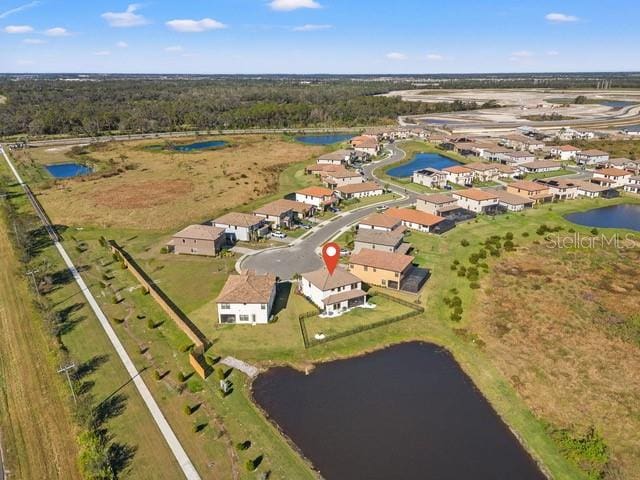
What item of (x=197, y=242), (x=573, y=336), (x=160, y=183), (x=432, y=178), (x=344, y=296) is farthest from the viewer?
(x=160, y=183)

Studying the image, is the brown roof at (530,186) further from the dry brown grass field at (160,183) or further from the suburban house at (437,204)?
the dry brown grass field at (160,183)

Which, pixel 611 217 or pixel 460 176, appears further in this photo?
pixel 460 176

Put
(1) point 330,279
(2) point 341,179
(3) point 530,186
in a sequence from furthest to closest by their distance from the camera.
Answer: (2) point 341,179, (3) point 530,186, (1) point 330,279

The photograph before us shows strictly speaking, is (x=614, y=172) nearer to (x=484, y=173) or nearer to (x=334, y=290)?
(x=484, y=173)

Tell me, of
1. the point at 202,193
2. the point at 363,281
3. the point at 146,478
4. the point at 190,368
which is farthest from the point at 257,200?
the point at 146,478

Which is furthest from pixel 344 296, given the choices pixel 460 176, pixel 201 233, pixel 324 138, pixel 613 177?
pixel 324 138

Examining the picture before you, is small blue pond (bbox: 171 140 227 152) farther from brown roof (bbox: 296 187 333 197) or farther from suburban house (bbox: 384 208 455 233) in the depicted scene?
suburban house (bbox: 384 208 455 233)

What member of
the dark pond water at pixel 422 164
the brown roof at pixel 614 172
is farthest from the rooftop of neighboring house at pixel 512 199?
the dark pond water at pixel 422 164

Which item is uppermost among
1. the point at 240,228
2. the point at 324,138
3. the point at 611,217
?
the point at 324,138
